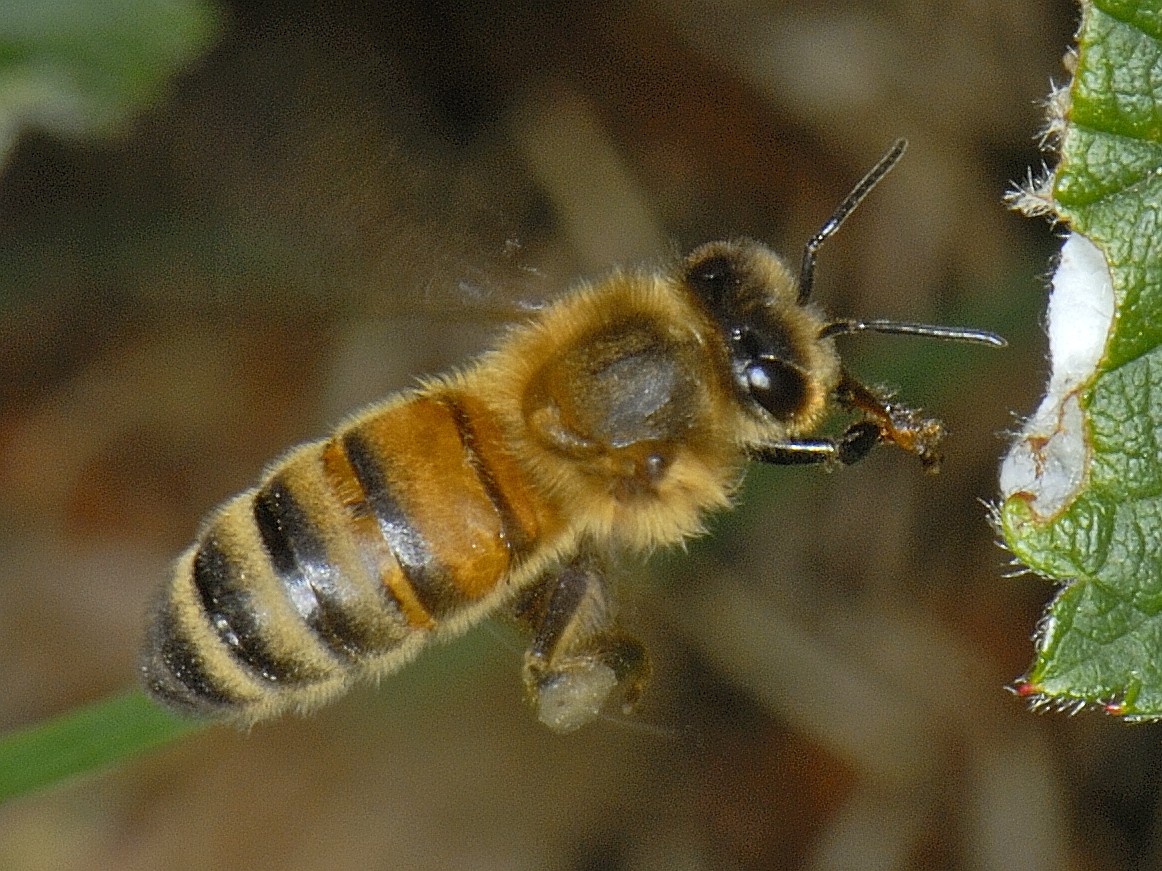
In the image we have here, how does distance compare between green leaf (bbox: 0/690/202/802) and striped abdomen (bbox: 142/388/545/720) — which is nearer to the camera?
striped abdomen (bbox: 142/388/545/720)

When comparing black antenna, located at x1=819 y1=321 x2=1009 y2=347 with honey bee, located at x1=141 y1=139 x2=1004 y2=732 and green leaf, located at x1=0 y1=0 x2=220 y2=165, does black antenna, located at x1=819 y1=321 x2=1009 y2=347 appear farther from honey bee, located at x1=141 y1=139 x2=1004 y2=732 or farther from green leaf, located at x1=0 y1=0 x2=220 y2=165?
green leaf, located at x1=0 y1=0 x2=220 y2=165

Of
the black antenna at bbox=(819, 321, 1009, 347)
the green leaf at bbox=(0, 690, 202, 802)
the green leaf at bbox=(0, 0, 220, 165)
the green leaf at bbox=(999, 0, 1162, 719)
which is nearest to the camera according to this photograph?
the green leaf at bbox=(999, 0, 1162, 719)

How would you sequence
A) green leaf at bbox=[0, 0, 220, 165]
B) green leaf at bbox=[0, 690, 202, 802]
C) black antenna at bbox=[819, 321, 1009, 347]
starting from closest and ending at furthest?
black antenna at bbox=[819, 321, 1009, 347]
green leaf at bbox=[0, 690, 202, 802]
green leaf at bbox=[0, 0, 220, 165]

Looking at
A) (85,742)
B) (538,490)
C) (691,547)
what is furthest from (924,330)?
(85,742)

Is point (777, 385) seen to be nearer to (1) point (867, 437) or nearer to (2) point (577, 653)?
(1) point (867, 437)

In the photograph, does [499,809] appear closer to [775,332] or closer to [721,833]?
[721,833]

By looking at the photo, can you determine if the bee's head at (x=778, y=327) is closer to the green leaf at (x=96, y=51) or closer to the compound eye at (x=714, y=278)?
the compound eye at (x=714, y=278)

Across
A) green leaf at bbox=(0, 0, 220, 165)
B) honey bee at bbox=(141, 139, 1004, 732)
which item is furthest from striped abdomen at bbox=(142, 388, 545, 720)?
green leaf at bbox=(0, 0, 220, 165)
